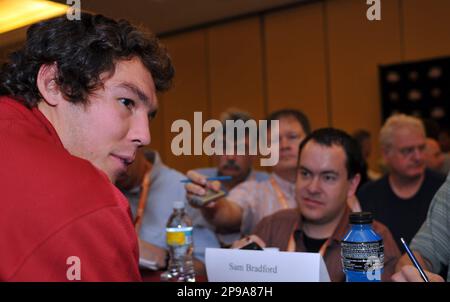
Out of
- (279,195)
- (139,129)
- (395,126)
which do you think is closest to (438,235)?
(139,129)

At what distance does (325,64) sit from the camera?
254 inches

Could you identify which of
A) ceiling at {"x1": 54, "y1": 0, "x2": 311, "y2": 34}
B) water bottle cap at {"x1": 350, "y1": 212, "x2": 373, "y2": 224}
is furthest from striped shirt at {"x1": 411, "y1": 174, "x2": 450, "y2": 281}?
ceiling at {"x1": 54, "y1": 0, "x2": 311, "y2": 34}

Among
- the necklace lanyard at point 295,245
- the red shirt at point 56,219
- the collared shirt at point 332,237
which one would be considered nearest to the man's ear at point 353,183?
the collared shirt at point 332,237

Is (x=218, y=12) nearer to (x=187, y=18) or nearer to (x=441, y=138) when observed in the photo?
(x=187, y=18)

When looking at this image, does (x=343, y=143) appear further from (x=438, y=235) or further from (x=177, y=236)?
(x=177, y=236)

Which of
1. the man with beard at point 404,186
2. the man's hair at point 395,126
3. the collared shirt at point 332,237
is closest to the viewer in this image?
the collared shirt at point 332,237

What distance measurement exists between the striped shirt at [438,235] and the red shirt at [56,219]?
96cm

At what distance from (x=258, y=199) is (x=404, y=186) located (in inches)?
37.6

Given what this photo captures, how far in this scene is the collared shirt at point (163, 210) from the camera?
2.43 metres

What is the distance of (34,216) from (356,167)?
62.2 inches

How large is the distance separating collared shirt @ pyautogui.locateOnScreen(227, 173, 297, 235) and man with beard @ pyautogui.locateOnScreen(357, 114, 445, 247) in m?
0.51

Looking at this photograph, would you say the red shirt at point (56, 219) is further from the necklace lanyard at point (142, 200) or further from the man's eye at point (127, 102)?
the necklace lanyard at point (142, 200)

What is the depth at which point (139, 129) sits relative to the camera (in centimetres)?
113

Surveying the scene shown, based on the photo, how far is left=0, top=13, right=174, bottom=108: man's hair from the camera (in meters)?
1.03
